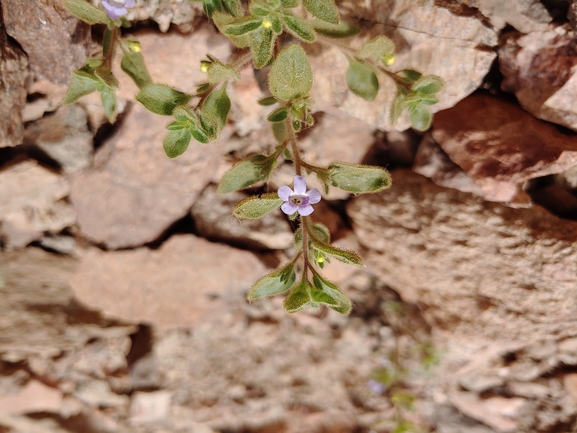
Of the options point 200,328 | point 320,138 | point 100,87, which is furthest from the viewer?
point 200,328

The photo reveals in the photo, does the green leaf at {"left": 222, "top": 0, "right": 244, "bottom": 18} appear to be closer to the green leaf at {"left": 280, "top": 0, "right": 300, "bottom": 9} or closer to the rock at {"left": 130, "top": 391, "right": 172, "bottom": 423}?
the green leaf at {"left": 280, "top": 0, "right": 300, "bottom": 9}

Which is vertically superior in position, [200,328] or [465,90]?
[465,90]

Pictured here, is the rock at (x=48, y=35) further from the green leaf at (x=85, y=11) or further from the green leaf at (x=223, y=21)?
the green leaf at (x=223, y=21)

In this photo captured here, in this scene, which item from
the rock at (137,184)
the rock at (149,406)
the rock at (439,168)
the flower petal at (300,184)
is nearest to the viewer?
the flower petal at (300,184)

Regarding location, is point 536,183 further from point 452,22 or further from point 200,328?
point 200,328

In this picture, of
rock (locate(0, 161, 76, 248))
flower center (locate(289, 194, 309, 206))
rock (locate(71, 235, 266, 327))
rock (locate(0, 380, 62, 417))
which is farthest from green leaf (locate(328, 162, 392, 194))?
rock (locate(0, 380, 62, 417))

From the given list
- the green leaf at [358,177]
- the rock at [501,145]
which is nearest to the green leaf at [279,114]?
the green leaf at [358,177]

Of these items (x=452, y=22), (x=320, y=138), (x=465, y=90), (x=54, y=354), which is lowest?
(x=54, y=354)

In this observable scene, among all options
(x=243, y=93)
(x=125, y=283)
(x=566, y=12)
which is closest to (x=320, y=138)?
(x=243, y=93)
